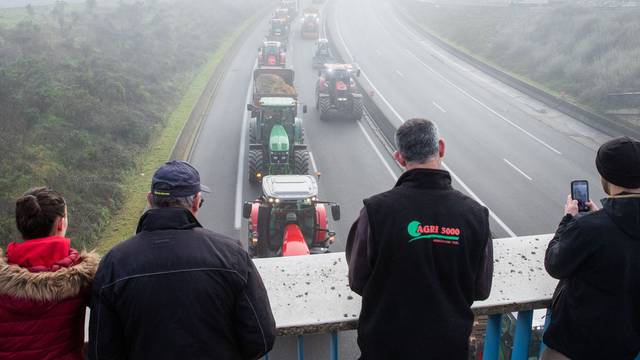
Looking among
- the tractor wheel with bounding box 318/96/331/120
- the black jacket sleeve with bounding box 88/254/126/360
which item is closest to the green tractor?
the tractor wheel with bounding box 318/96/331/120

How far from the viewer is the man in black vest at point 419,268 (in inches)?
109

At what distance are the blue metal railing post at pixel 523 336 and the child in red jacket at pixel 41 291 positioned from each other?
244cm

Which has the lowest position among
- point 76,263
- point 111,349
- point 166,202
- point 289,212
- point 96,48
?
point 289,212

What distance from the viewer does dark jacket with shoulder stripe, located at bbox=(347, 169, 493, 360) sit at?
2760mm

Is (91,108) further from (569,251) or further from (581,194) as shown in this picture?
(569,251)

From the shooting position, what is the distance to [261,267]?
11.6 ft

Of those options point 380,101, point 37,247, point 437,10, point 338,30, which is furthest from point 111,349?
point 437,10

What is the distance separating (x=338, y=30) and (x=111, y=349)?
182 ft

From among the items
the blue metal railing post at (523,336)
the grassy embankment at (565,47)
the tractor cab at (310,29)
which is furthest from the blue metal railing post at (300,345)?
the tractor cab at (310,29)

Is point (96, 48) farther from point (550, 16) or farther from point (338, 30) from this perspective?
point (550, 16)

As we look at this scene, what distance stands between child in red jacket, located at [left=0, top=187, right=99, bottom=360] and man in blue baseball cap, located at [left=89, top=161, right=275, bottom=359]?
19 centimetres

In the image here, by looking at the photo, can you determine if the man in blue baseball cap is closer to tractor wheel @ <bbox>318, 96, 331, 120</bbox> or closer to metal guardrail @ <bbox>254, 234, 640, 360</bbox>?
metal guardrail @ <bbox>254, 234, 640, 360</bbox>

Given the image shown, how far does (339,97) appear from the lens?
2675 cm

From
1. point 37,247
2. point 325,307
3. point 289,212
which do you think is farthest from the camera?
point 289,212
